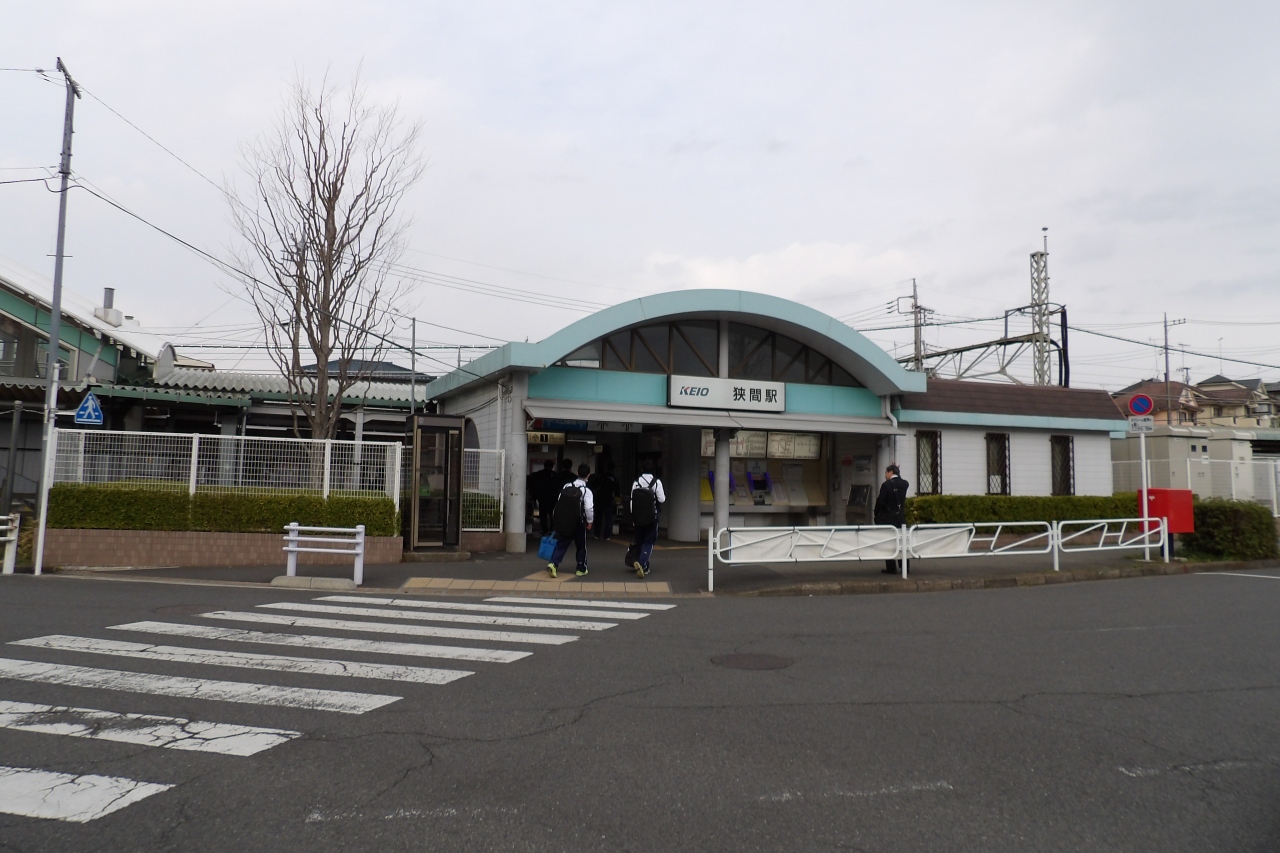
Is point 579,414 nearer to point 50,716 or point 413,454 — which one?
point 413,454

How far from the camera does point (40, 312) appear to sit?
22875 mm

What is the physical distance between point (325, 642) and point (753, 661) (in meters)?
4.16

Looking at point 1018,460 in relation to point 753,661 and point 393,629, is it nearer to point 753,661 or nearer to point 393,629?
point 753,661

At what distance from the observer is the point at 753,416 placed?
1892 centimetres

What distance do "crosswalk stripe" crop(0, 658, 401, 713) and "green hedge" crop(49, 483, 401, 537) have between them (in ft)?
25.0

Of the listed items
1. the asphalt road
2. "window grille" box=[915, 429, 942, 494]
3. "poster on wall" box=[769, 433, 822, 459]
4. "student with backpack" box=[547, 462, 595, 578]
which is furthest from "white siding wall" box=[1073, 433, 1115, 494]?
"student with backpack" box=[547, 462, 595, 578]

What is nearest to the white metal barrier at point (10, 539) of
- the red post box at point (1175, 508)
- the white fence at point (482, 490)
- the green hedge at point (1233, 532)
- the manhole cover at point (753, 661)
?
the white fence at point (482, 490)

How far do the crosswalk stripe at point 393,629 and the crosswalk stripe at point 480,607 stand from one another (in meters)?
1.37

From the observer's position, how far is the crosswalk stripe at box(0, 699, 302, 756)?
16.7 feet

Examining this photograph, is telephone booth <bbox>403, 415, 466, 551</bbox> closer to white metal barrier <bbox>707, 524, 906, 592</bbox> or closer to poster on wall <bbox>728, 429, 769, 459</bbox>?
white metal barrier <bbox>707, 524, 906, 592</bbox>

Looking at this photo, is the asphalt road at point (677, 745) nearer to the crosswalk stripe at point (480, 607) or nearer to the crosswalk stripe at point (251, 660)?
the crosswalk stripe at point (251, 660)

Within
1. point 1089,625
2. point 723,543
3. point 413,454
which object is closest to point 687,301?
point 723,543

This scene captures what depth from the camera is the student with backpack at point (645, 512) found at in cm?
1331

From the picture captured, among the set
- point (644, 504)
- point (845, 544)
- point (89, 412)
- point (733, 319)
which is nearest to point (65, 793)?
point (644, 504)
